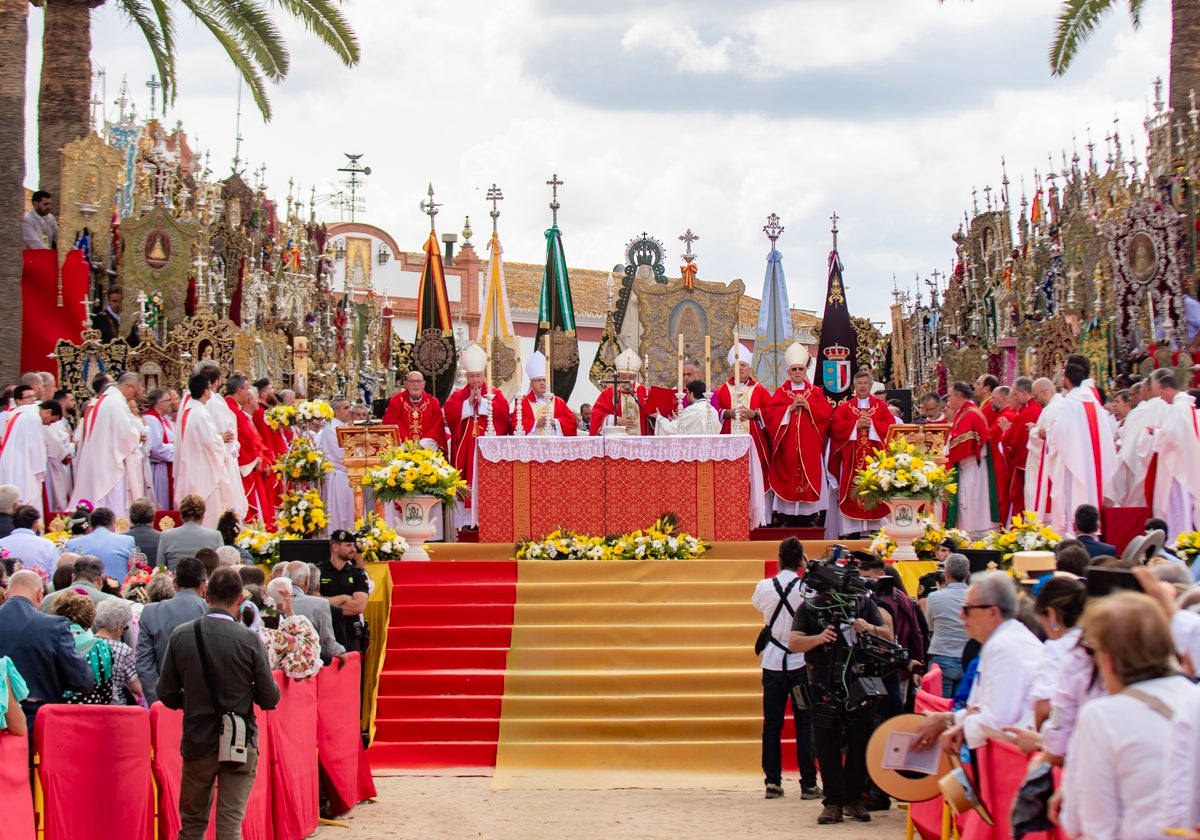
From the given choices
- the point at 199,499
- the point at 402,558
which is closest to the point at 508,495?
the point at 402,558

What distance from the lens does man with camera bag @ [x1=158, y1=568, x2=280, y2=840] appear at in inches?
318

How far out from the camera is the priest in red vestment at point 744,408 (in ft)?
57.2

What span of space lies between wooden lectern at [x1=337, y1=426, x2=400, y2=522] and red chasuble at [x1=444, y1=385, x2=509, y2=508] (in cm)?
223

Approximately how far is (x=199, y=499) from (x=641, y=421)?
803 cm

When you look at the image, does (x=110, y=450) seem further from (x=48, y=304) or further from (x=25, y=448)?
(x=48, y=304)

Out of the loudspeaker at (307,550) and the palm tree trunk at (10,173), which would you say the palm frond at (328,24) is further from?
the loudspeaker at (307,550)

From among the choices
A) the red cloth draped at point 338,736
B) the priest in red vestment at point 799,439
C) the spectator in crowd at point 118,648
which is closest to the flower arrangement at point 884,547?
the priest in red vestment at point 799,439

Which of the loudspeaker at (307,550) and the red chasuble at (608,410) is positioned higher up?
the red chasuble at (608,410)

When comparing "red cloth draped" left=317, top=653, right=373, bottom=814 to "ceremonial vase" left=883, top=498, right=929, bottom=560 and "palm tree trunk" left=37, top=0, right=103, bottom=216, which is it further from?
"palm tree trunk" left=37, top=0, right=103, bottom=216

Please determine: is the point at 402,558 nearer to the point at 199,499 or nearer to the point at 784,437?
the point at 199,499

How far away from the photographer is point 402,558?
15.5m

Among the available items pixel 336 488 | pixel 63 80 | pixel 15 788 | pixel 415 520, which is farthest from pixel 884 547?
pixel 63 80

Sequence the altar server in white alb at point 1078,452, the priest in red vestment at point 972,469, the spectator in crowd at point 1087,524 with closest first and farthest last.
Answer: the spectator in crowd at point 1087,524 < the altar server in white alb at point 1078,452 < the priest in red vestment at point 972,469

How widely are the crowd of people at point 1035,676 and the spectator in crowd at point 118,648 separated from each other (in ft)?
14.5
